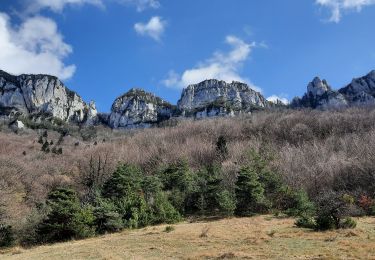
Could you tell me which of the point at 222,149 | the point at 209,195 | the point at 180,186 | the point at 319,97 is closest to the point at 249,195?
the point at 209,195

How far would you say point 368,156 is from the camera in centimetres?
5891

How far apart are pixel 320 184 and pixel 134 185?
2487cm

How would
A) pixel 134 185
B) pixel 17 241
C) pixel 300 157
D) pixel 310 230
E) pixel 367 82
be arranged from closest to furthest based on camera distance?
pixel 310 230, pixel 17 241, pixel 134 185, pixel 300 157, pixel 367 82

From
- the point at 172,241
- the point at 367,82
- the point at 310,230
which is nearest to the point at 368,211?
the point at 310,230

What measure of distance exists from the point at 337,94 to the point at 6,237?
16808cm

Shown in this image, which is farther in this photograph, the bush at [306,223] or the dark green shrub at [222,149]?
the dark green shrub at [222,149]

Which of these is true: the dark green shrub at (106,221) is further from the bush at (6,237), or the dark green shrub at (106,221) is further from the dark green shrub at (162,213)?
the bush at (6,237)

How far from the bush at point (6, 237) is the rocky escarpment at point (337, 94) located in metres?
152

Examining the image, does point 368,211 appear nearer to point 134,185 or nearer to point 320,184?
point 320,184

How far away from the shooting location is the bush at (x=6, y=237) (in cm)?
3669

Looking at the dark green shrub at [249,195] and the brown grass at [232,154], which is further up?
the brown grass at [232,154]

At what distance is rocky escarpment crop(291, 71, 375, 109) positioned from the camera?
17338 centimetres

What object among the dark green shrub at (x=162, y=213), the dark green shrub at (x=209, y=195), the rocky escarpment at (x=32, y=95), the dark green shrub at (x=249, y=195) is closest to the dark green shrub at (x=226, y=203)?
the dark green shrub at (x=249, y=195)

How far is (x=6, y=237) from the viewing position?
3681 cm
